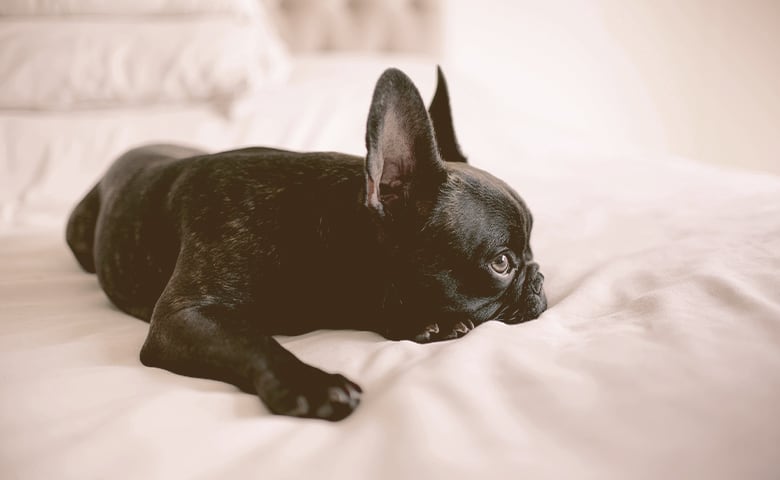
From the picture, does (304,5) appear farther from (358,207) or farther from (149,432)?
(149,432)

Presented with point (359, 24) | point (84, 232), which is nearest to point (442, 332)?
point (84, 232)

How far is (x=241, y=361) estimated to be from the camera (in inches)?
40.3

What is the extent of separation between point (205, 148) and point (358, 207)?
153cm

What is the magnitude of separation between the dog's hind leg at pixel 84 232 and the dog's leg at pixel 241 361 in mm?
792

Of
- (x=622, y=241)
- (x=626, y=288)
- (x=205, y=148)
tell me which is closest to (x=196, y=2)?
(x=205, y=148)

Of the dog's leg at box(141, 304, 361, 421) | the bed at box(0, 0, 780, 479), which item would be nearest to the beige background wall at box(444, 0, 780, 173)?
the bed at box(0, 0, 780, 479)

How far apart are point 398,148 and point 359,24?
282 cm

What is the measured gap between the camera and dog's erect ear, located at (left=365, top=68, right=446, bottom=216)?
1.14m

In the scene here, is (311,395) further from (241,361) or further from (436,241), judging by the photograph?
(436,241)

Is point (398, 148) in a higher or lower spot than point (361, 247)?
higher

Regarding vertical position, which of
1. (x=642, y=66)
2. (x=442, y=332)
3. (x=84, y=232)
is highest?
(x=642, y=66)

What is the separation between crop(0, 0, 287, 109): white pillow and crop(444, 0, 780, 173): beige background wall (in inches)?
67.8

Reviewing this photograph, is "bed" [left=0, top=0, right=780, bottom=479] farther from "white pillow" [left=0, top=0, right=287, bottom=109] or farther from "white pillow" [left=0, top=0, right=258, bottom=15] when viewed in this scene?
"white pillow" [left=0, top=0, right=258, bottom=15]

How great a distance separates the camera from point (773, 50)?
4.03 m
